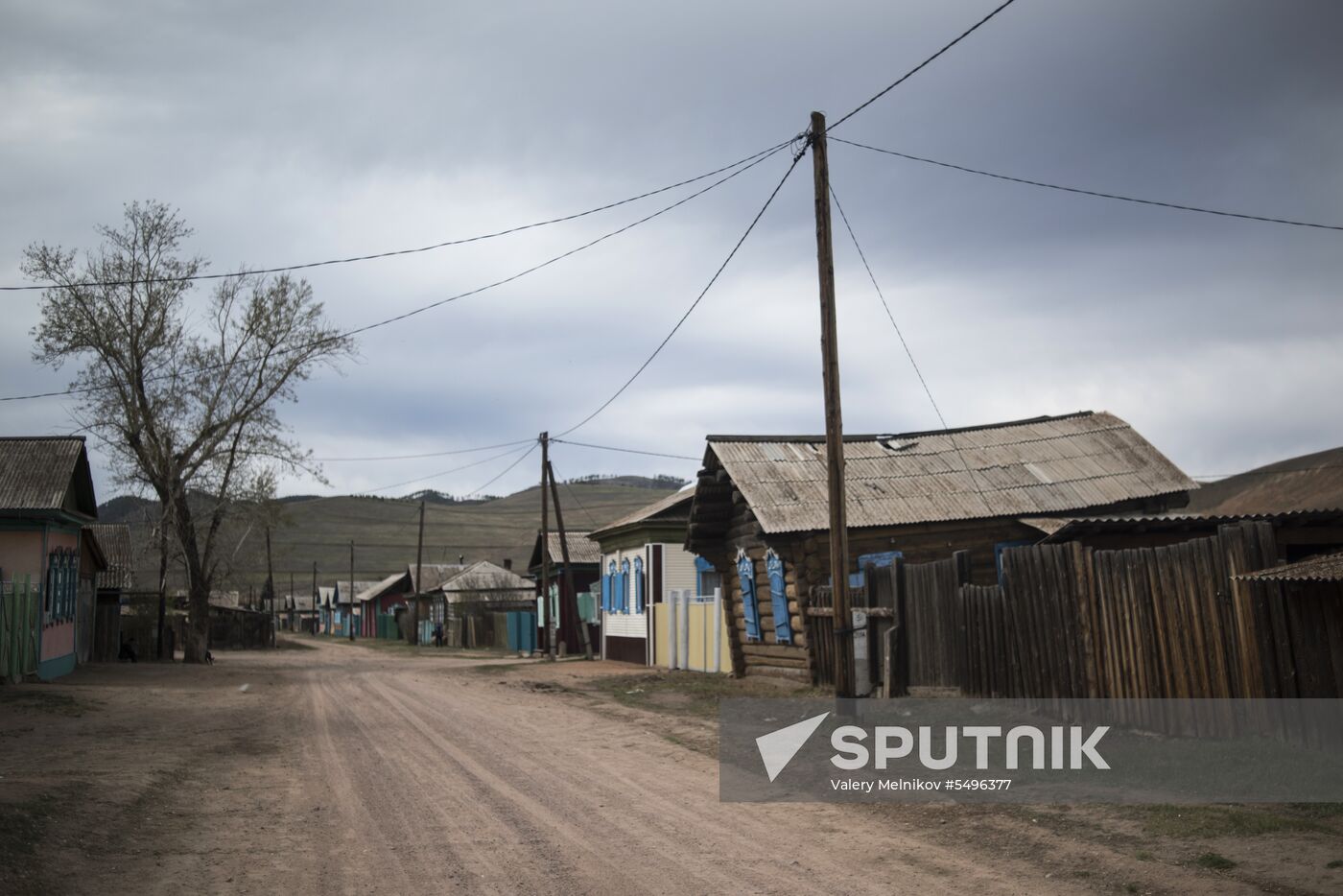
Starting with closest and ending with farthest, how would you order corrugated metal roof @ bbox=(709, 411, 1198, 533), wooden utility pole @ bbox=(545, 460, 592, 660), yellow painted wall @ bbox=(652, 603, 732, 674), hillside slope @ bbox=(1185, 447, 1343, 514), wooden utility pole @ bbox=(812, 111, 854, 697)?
wooden utility pole @ bbox=(812, 111, 854, 697), corrugated metal roof @ bbox=(709, 411, 1198, 533), yellow painted wall @ bbox=(652, 603, 732, 674), wooden utility pole @ bbox=(545, 460, 592, 660), hillside slope @ bbox=(1185, 447, 1343, 514)

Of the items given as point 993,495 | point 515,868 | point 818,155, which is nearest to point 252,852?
point 515,868

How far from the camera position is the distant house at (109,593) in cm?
3573

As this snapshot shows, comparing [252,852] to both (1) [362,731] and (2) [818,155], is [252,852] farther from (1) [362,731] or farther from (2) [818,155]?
(2) [818,155]

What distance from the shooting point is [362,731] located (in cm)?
1502

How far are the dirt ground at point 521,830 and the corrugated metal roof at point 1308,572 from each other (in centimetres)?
174

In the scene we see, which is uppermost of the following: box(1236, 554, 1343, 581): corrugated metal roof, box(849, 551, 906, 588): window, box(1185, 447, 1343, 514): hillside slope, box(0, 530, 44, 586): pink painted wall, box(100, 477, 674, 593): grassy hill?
box(100, 477, 674, 593): grassy hill

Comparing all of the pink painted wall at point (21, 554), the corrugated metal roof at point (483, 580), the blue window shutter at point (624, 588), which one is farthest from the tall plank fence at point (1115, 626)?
the corrugated metal roof at point (483, 580)

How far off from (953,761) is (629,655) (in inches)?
906

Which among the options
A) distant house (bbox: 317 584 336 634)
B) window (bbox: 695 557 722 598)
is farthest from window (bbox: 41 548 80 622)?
distant house (bbox: 317 584 336 634)

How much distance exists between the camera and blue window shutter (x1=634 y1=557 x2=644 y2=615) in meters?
32.8

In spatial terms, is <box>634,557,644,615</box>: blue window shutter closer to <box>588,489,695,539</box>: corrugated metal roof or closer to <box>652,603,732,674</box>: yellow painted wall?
<box>588,489,695,539</box>: corrugated metal roof

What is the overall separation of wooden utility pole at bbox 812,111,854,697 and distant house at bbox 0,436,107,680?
17014 millimetres

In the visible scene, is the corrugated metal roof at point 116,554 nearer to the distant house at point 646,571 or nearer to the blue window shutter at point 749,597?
the distant house at point 646,571

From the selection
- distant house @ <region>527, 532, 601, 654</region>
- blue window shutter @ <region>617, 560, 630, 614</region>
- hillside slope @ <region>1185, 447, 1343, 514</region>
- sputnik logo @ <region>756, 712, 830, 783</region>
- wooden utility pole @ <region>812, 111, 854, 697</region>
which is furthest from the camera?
hillside slope @ <region>1185, 447, 1343, 514</region>
